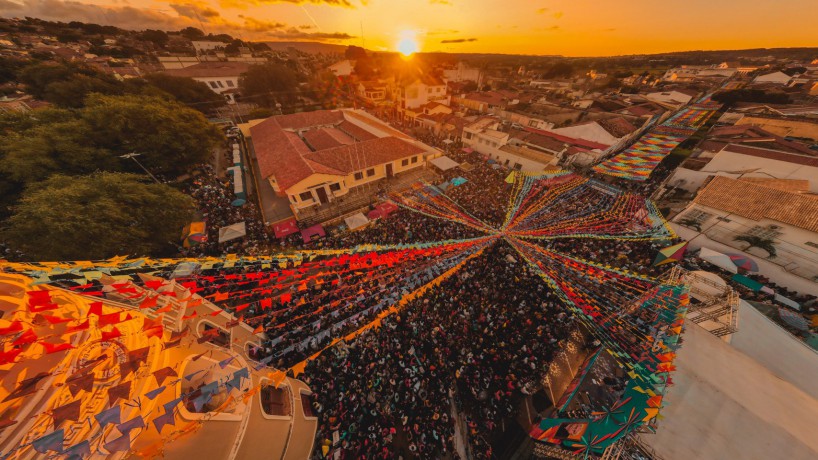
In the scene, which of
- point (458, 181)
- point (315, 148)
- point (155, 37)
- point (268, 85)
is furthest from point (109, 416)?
point (155, 37)

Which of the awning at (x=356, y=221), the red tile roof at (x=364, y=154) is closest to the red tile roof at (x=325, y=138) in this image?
the red tile roof at (x=364, y=154)

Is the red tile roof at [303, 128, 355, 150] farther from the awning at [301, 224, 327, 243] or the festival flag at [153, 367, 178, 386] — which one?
the festival flag at [153, 367, 178, 386]

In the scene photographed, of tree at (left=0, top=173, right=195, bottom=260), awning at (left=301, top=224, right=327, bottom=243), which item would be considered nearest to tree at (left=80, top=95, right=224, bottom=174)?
tree at (left=0, top=173, right=195, bottom=260)

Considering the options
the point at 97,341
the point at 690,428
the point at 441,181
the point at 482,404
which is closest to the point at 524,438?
the point at 482,404

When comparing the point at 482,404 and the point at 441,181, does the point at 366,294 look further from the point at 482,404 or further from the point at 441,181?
the point at 441,181

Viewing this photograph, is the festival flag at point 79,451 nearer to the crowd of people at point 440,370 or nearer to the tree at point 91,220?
the crowd of people at point 440,370

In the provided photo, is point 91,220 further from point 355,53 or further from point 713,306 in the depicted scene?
point 355,53
